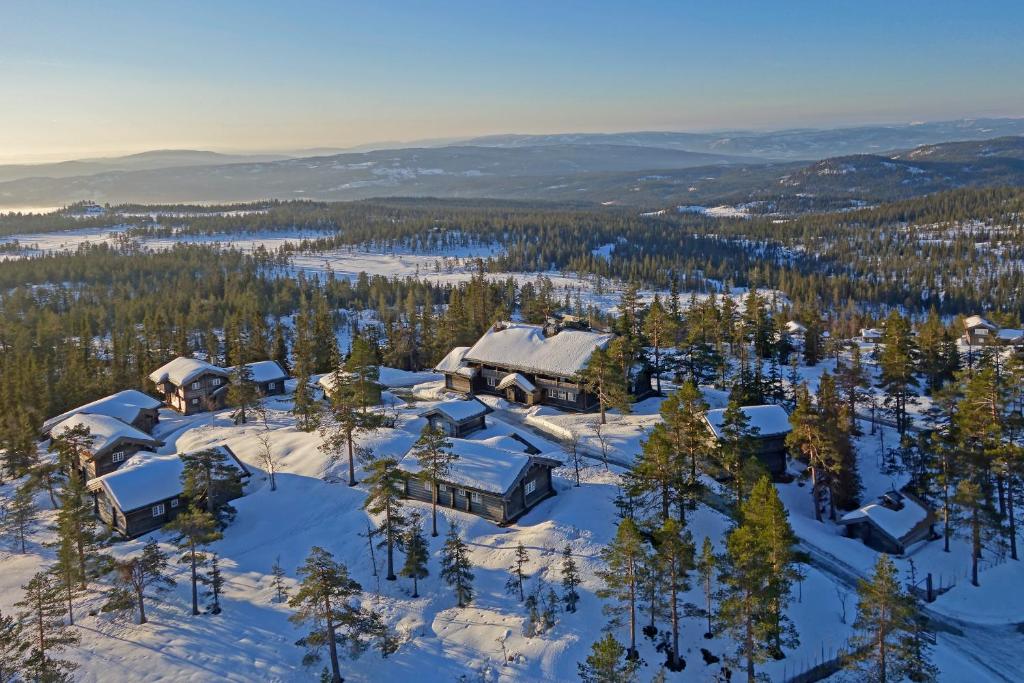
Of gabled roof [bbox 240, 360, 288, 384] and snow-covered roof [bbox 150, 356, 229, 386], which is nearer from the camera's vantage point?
snow-covered roof [bbox 150, 356, 229, 386]

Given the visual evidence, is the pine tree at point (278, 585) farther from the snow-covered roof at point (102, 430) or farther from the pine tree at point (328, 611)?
the snow-covered roof at point (102, 430)

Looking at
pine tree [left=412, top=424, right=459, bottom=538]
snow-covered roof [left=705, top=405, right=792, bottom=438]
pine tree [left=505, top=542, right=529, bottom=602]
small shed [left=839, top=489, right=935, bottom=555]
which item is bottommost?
small shed [left=839, top=489, right=935, bottom=555]

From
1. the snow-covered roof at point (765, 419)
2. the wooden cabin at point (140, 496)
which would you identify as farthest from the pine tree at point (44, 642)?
the snow-covered roof at point (765, 419)

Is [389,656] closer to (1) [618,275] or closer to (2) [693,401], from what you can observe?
(2) [693,401]

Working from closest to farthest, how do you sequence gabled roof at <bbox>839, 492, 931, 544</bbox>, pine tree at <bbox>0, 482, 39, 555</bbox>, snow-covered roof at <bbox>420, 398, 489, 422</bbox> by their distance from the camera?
pine tree at <bbox>0, 482, 39, 555</bbox> → gabled roof at <bbox>839, 492, 931, 544</bbox> → snow-covered roof at <bbox>420, 398, 489, 422</bbox>

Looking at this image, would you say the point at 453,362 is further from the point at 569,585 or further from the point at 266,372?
the point at 569,585

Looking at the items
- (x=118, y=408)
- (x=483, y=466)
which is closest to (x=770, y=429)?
(x=483, y=466)

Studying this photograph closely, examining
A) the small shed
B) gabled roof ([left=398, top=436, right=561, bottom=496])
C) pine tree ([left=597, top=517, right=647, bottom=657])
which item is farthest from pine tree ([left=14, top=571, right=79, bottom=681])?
the small shed

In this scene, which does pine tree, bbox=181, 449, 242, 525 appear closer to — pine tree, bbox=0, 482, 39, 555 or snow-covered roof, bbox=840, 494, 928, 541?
pine tree, bbox=0, 482, 39, 555
